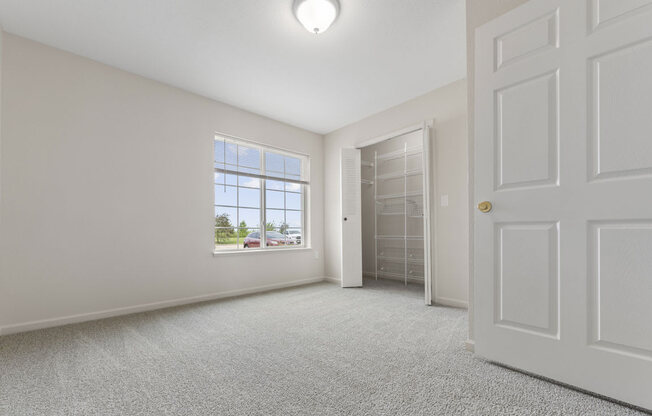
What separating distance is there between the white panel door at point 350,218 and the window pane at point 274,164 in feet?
3.01

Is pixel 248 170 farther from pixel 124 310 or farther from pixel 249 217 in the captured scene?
pixel 124 310

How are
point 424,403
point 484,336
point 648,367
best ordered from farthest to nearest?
point 484,336, point 424,403, point 648,367

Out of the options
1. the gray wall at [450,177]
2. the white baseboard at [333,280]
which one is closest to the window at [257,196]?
the white baseboard at [333,280]

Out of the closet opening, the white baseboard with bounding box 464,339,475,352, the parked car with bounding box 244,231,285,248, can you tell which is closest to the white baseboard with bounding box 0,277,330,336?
the parked car with bounding box 244,231,285,248

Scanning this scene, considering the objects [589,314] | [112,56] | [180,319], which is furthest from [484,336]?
[112,56]

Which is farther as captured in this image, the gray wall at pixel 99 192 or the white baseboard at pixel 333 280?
the white baseboard at pixel 333 280

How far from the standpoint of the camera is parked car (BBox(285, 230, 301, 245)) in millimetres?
4316

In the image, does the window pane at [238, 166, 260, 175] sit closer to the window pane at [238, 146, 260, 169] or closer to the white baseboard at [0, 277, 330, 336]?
the window pane at [238, 146, 260, 169]

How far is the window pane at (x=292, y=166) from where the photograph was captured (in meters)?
4.36

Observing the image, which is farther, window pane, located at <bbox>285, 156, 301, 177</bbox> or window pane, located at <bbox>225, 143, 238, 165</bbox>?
window pane, located at <bbox>285, 156, 301, 177</bbox>

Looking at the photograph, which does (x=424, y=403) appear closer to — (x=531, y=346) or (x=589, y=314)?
(x=531, y=346)

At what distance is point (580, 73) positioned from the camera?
1.38 meters

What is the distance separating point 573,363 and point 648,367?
25 centimetres

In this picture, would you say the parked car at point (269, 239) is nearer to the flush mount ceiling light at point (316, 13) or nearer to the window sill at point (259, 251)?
the window sill at point (259, 251)
